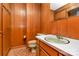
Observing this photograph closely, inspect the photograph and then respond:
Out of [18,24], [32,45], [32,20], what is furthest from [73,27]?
[18,24]

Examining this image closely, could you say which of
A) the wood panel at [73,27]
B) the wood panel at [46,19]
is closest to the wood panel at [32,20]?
the wood panel at [46,19]

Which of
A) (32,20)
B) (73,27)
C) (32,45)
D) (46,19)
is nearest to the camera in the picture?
(73,27)

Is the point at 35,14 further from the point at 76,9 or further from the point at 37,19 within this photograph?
the point at 76,9

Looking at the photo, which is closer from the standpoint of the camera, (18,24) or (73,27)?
(73,27)

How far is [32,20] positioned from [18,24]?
17.3 inches

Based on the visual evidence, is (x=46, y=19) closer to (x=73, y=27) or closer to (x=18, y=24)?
(x=18, y=24)

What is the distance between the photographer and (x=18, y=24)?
10.1 ft

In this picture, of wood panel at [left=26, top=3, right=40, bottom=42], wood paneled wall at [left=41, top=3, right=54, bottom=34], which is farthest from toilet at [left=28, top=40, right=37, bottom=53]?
wood paneled wall at [left=41, top=3, right=54, bottom=34]

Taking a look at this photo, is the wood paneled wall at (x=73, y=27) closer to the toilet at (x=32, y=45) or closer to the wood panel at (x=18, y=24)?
the toilet at (x=32, y=45)

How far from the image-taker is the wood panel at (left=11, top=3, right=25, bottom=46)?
292 centimetres

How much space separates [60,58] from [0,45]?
1545 mm

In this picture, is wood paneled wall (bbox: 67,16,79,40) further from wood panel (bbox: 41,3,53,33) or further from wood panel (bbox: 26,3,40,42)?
wood panel (bbox: 26,3,40,42)

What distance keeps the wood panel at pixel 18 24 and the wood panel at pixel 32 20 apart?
16cm

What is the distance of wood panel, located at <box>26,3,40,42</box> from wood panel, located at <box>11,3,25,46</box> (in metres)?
0.16
